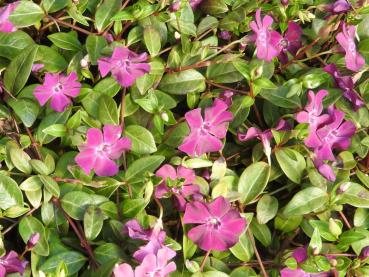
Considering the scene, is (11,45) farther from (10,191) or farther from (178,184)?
(178,184)

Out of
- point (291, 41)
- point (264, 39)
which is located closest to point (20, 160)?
point (264, 39)

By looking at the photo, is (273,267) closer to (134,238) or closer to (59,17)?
(134,238)

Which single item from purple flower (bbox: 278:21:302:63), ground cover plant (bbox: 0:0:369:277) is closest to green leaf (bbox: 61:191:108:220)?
ground cover plant (bbox: 0:0:369:277)

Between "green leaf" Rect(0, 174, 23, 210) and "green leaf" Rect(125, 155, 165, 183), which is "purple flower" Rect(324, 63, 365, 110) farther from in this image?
"green leaf" Rect(0, 174, 23, 210)

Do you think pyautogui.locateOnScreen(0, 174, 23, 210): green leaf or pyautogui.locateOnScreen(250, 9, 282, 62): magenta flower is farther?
pyautogui.locateOnScreen(250, 9, 282, 62): magenta flower

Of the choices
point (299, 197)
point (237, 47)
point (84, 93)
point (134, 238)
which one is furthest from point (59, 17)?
point (299, 197)

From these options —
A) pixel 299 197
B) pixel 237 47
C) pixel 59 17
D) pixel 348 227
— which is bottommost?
pixel 348 227
